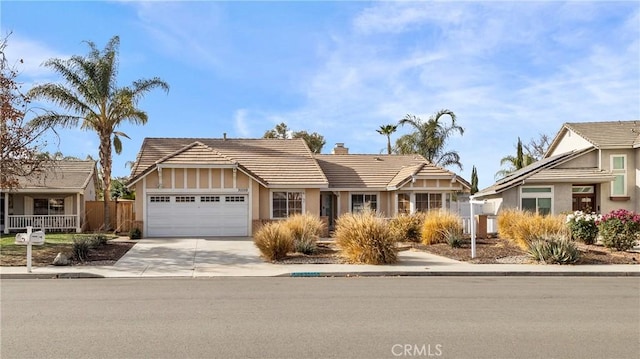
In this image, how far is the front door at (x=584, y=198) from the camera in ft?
101

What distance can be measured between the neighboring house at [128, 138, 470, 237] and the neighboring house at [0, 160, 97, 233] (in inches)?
193

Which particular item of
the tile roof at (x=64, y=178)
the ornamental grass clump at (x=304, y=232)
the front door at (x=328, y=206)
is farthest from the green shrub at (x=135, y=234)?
the front door at (x=328, y=206)

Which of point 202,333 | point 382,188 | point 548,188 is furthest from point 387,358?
point 548,188

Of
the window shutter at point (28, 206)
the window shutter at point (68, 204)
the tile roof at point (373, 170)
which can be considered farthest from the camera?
the window shutter at point (68, 204)

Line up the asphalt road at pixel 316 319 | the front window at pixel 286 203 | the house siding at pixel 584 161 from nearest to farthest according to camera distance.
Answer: the asphalt road at pixel 316 319 → the front window at pixel 286 203 → the house siding at pixel 584 161

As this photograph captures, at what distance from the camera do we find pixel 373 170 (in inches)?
1218

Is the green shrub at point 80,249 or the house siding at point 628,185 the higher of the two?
the house siding at point 628,185

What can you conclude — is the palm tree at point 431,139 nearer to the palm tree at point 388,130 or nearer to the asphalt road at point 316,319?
the palm tree at point 388,130

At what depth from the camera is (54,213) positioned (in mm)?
30656

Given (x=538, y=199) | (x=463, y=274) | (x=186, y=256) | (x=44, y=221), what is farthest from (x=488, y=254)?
(x=44, y=221)

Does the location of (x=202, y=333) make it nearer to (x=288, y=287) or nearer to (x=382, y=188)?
(x=288, y=287)

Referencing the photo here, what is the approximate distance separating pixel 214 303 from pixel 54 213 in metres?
25.1

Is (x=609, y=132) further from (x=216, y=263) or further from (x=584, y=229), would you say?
(x=216, y=263)

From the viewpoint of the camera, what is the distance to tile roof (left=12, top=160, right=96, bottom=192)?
28641mm
